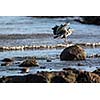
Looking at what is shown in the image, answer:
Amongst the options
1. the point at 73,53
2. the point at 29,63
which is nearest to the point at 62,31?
the point at 73,53

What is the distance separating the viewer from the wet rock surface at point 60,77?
2377 millimetres

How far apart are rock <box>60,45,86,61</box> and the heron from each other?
92 mm

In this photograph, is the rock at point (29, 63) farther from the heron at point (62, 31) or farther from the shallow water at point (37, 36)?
the heron at point (62, 31)

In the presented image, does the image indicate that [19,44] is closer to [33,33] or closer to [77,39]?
[33,33]

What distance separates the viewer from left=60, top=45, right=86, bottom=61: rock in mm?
2389

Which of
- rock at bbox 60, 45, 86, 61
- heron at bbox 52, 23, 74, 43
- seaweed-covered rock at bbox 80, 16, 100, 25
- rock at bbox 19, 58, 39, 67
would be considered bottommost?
rock at bbox 19, 58, 39, 67

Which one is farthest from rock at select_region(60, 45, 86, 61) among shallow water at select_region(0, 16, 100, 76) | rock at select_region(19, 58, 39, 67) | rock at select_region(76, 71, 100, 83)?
rock at select_region(19, 58, 39, 67)

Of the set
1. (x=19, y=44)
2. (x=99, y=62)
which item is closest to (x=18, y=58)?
(x=19, y=44)

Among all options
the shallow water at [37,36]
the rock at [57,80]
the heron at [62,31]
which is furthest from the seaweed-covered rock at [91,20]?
the rock at [57,80]

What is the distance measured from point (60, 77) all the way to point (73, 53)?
243 mm

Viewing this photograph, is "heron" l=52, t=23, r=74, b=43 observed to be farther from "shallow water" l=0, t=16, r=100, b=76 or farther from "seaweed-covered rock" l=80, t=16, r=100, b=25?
"seaweed-covered rock" l=80, t=16, r=100, b=25

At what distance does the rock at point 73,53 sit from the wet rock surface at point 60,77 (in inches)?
4.2

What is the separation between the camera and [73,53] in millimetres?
→ 2393

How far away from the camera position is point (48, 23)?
243 cm
